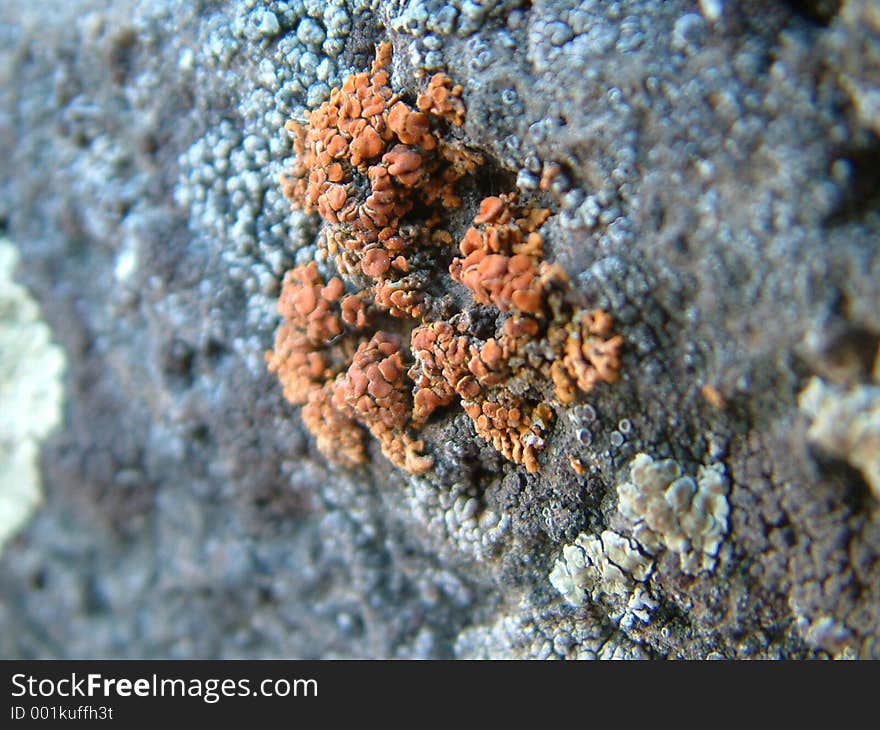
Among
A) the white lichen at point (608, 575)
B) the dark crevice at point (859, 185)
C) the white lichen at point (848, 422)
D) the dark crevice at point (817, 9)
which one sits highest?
the dark crevice at point (817, 9)

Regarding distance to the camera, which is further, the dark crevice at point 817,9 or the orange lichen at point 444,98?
the orange lichen at point 444,98

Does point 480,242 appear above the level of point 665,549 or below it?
above

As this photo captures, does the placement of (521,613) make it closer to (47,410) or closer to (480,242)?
(480,242)

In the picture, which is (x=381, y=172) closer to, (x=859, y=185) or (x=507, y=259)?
(x=507, y=259)

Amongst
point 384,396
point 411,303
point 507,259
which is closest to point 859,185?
point 507,259

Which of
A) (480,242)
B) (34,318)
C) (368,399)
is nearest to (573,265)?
(480,242)

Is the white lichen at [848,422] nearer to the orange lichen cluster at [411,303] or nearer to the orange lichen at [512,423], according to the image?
the orange lichen cluster at [411,303]

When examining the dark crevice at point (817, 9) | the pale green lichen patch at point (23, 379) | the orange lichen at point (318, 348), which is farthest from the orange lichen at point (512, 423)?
the pale green lichen patch at point (23, 379)
